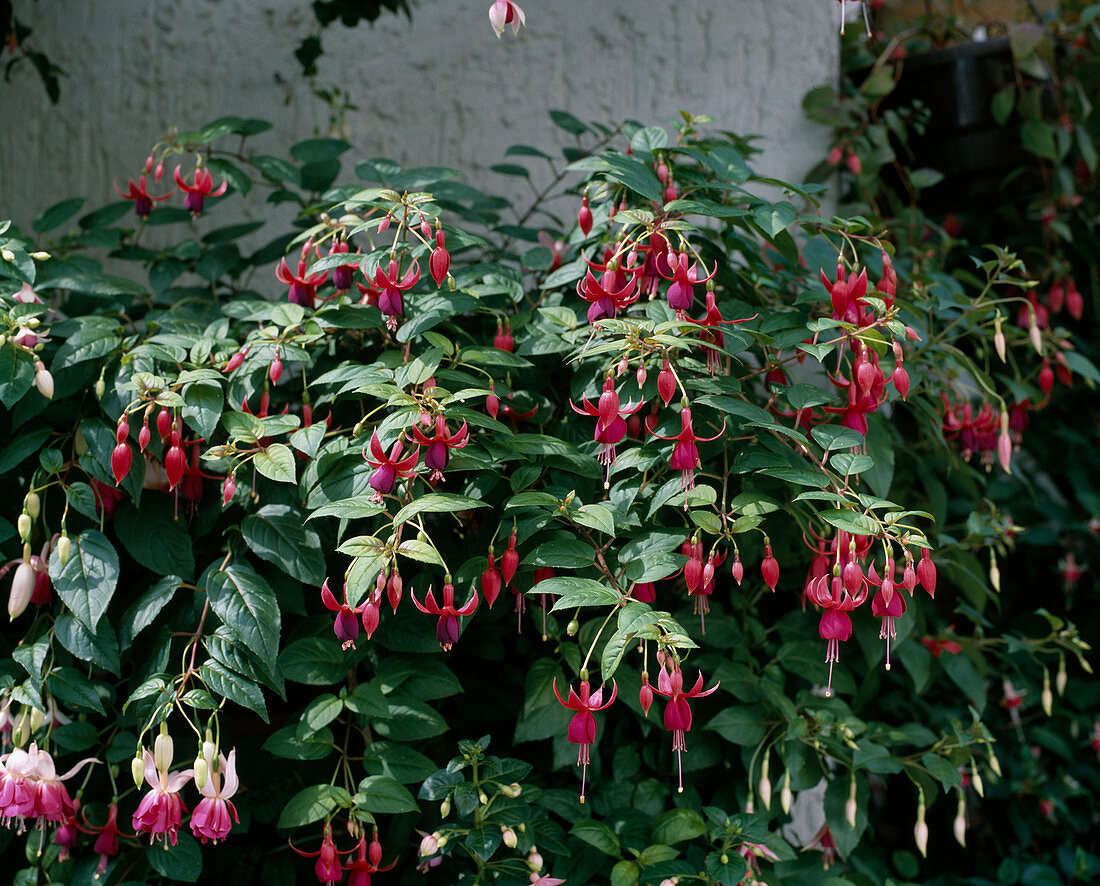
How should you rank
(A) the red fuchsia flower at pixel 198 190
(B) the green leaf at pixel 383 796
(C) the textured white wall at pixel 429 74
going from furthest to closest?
(C) the textured white wall at pixel 429 74 → (A) the red fuchsia flower at pixel 198 190 → (B) the green leaf at pixel 383 796

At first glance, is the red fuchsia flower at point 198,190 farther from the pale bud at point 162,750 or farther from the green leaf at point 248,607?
the pale bud at point 162,750

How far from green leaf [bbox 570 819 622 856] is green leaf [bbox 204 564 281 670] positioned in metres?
0.37

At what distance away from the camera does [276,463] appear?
3.04 feet

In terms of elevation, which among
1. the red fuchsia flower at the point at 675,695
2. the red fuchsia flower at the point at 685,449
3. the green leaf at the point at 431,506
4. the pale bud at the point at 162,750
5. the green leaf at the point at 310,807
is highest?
the red fuchsia flower at the point at 685,449

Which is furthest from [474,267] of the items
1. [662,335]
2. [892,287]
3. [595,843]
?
[595,843]

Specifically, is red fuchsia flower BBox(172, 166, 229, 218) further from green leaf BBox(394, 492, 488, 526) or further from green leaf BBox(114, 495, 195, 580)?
green leaf BBox(394, 492, 488, 526)

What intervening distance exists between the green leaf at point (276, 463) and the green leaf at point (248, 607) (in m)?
0.12

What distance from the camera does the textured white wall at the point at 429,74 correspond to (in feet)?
5.58

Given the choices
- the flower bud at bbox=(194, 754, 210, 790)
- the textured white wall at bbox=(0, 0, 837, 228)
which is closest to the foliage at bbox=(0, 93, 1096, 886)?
the flower bud at bbox=(194, 754, 210, 790)

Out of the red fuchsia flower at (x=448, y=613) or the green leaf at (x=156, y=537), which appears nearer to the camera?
the red fuchsia flower at (x=448, y=613)

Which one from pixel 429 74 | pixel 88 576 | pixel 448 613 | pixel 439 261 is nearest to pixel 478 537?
pixel 448 613

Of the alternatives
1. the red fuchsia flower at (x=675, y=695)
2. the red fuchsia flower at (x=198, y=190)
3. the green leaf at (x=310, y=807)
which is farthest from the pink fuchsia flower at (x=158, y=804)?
the red fuchsia flower at (x=198, y=190)

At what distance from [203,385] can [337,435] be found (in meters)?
0.15

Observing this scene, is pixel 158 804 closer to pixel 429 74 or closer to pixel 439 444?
pixel 439 444
